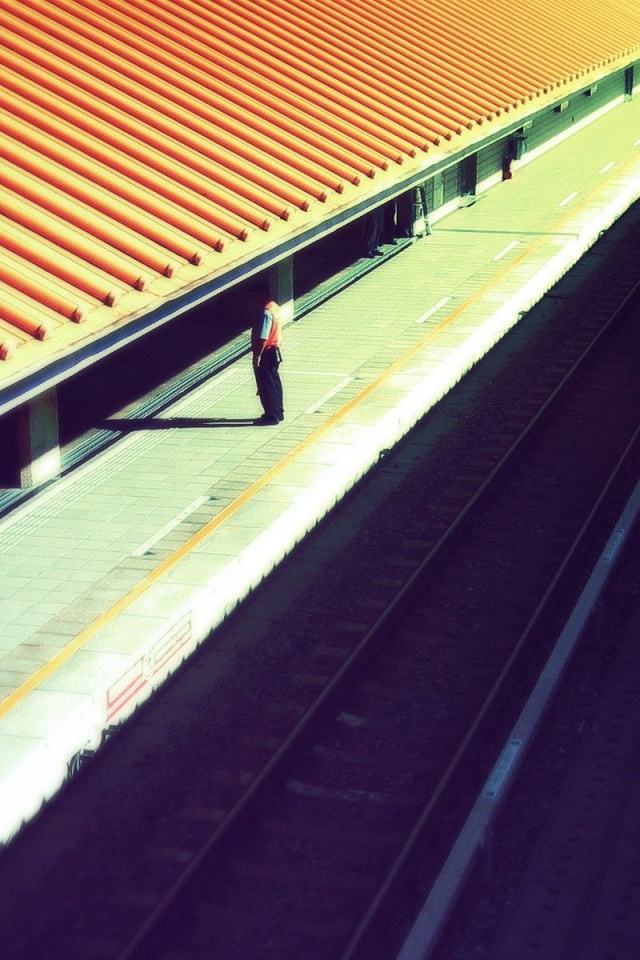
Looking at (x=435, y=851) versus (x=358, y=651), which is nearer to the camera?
(x=435, y=851)

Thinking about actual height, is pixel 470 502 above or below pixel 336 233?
below

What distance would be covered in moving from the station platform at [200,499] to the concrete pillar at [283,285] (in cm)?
28

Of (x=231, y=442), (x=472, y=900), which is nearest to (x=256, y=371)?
(x=231, y=442)

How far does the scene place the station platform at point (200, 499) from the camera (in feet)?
30.9

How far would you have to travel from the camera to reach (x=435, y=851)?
8.47m

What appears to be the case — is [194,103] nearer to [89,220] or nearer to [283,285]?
[89,220]

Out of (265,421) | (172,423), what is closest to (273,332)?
(265,421)

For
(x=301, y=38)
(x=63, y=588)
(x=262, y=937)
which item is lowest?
(x=262, y=937)

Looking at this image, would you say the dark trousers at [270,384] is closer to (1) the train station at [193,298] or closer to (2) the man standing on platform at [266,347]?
(2) the man standing on platform at [266,347]

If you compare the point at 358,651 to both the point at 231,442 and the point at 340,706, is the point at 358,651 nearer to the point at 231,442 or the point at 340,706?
the point at 340,706

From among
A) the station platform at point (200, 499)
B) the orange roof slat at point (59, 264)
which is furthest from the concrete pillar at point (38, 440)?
the orange roof slat at point (59, 264)

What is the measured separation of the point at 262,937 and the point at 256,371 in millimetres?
7909

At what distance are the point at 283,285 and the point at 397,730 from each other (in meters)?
10.6

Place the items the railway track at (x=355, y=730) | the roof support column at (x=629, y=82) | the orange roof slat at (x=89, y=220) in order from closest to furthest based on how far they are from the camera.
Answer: the railway track at (x=355, y=730)
the orange roof slat at (x=89, y=220)
the roof support column at (x=629, y=82)
